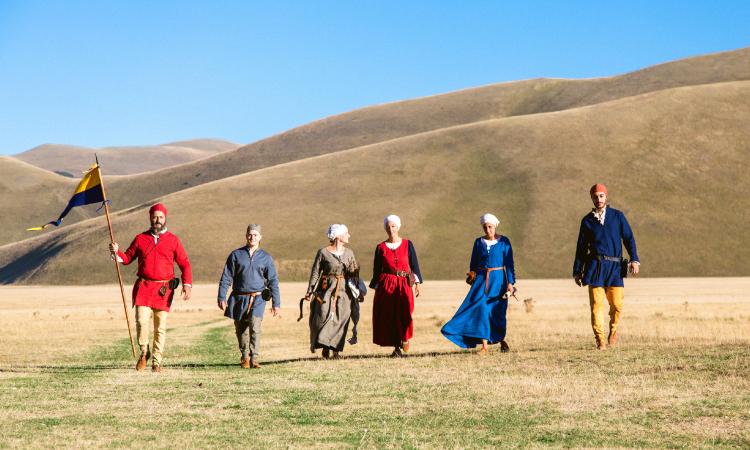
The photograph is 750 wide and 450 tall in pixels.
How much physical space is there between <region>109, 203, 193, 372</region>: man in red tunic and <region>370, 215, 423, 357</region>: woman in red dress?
3840 mm

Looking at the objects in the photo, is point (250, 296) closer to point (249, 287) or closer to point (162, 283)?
point (249, 287)

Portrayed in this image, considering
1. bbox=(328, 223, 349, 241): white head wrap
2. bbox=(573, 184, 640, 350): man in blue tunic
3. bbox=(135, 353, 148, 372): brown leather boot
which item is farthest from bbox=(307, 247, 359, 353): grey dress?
bbox=(573, 184, 640, 350): man in blue tunic

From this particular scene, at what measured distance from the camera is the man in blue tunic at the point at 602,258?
17125 mm

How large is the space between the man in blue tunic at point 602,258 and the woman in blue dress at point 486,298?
1258 mm

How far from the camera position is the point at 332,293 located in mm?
18031

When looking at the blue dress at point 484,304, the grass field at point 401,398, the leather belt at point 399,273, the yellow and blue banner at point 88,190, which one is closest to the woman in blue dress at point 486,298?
the blue dress at point 484,304

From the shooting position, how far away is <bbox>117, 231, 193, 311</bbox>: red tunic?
51.7 feet

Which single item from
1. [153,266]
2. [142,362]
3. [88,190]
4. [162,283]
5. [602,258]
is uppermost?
[88,190]

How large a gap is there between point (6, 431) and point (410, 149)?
146 m

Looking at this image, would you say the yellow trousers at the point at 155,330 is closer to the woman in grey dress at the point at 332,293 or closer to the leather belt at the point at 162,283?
the leather belt at the point at 162,283

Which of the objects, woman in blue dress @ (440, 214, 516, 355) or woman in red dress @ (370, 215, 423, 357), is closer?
woman in blue dress @ (440, 214, 516, 355)

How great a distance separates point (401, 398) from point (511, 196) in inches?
4944

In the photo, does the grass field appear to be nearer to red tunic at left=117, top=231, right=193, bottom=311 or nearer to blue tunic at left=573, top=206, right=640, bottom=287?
red tunic at left=117, top=231, right=193, bottom=311

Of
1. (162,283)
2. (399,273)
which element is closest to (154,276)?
(162,283)
